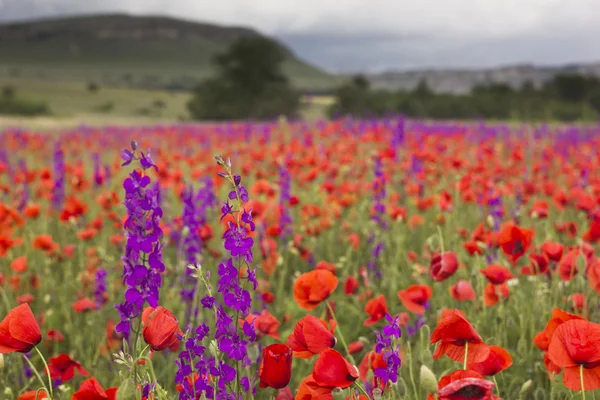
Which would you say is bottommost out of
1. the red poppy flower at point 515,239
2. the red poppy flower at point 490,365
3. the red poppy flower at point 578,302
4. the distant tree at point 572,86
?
the red poppy flower at point 578,302

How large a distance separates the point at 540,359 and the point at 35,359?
203 cm

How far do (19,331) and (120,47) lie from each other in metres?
132

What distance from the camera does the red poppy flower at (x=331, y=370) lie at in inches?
41.4

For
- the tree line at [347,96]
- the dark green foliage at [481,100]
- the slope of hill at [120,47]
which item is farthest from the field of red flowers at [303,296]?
the slope of hill at [120,47]

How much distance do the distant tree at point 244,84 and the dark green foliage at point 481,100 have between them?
12.5 feet

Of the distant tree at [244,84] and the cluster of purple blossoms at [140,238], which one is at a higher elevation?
the distant tree at [244,84]

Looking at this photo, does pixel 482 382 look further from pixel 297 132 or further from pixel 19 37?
pixel 19 37

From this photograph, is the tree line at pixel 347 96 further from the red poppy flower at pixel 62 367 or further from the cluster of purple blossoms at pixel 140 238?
the cluster of purple blossoms at pixel 140 238

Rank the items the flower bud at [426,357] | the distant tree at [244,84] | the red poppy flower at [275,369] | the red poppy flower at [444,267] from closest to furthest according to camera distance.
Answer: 1. the red poppy flower at [275,369]
2. the flower bud at [426,357]
3. the red poppy flower at [444,267]
4. the distant tree at [244,84]

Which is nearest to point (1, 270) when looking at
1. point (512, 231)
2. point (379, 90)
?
point (512, 231)

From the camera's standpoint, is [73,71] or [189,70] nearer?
[73,71]

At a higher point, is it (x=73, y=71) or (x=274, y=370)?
(x=73, y=71)

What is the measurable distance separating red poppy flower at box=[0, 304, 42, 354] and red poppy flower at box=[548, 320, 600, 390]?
1.02 meters

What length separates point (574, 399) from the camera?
1.49m
